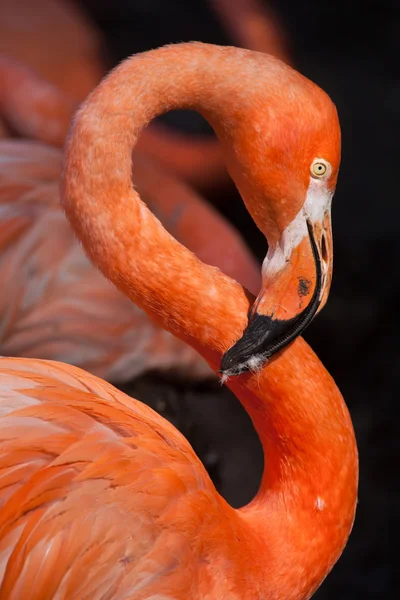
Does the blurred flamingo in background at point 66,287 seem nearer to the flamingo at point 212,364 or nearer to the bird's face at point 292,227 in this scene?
the flamingo at point 212,364

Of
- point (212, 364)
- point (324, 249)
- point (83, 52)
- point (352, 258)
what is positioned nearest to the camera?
point (324, 249)

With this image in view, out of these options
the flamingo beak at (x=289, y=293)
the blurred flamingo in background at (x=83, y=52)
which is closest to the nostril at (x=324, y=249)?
the flamingo beak at (x=289, y=293)

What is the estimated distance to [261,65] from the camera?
1401 mm

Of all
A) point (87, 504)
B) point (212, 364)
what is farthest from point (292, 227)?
Result: point (87, 504)

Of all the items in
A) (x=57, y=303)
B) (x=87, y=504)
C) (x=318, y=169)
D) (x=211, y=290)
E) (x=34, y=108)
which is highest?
(x=318, y=169)

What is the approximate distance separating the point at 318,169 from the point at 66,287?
1083 millimetres

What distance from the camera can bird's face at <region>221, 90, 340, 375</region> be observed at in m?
1.39

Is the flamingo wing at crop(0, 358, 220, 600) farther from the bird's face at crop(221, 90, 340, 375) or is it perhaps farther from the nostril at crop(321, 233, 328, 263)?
the nostril at crop(321, 233, 328, 263)

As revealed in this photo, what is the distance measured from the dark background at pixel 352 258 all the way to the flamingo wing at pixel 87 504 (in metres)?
0.90

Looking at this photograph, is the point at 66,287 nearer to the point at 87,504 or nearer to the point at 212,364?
the point at 212,364

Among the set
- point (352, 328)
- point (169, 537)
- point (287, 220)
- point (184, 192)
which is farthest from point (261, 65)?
point (352, 328)

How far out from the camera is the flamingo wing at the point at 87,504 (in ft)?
4.28

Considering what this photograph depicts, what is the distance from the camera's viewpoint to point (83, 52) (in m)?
3.57

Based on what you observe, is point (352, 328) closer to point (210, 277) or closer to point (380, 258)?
point (380, 258)
